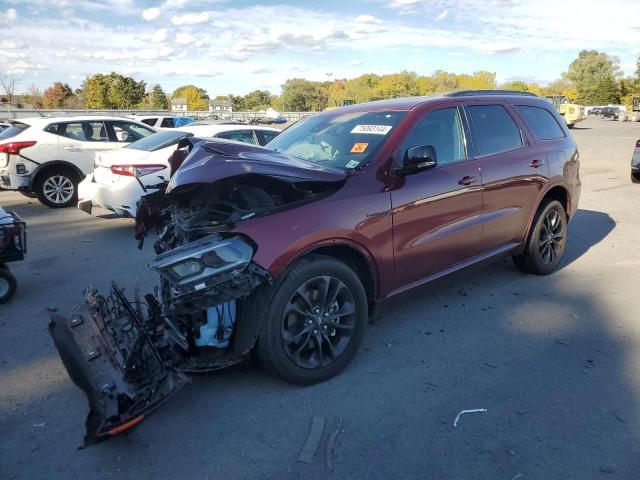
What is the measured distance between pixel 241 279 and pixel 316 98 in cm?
10549

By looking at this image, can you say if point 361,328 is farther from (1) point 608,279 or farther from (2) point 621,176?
(2) point 621,176

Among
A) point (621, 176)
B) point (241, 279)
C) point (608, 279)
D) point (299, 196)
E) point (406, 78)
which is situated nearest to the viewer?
point (241, 279)

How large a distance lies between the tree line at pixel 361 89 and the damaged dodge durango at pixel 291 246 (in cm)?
7487

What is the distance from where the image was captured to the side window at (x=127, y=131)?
10938mm

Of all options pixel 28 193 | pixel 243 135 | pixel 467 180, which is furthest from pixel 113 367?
pixel 28 193

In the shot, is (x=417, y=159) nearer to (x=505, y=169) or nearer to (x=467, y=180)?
(x=467, y=180)

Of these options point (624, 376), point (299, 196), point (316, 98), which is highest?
point (316, 98)

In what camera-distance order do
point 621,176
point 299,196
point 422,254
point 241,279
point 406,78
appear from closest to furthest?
1. point 241,279
2. point 299,196
3. point 422,254
4. point 621,176
5. point 406,78

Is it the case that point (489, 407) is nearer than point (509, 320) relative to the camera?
Yes

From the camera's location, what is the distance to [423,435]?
294 centimetres

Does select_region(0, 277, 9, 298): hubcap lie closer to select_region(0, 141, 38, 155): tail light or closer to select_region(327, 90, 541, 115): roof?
select_region(327, 90, 541, 115): roof

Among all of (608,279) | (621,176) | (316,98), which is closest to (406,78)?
(316,98)

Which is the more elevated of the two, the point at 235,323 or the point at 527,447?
the point at 235,323

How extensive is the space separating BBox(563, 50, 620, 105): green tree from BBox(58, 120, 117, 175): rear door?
351 feet
